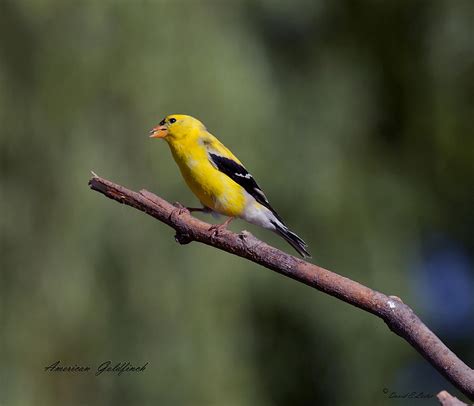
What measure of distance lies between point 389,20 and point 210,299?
176 inches

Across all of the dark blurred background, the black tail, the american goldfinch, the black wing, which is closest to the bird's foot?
the american goldfinch

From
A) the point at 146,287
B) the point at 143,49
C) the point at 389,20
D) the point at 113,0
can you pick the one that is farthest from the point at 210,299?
the point at 389,20

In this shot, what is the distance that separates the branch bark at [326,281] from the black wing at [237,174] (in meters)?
0.96

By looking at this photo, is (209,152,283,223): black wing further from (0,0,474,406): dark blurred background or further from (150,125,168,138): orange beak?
(0,0,474,406): dark blurred background

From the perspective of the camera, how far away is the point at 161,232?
16.6 ft

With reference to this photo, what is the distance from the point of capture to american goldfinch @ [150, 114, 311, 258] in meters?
3.56

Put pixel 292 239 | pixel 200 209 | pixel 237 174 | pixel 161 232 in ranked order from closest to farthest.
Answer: pixel 200 209 → pixel 237 174 → pixel 292 239 → pixel 161 232

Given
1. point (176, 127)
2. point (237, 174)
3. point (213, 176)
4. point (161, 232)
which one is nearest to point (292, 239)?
point (237, 174)

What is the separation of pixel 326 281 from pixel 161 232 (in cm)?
285

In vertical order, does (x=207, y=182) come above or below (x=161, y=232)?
below

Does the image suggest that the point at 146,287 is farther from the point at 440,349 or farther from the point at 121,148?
the point at 440,349

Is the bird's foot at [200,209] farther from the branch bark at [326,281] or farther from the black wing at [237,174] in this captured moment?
the branch bark at [326,281]

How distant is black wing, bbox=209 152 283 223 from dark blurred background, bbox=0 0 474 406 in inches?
49.7

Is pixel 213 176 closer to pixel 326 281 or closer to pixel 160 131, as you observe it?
pixel 160 131
